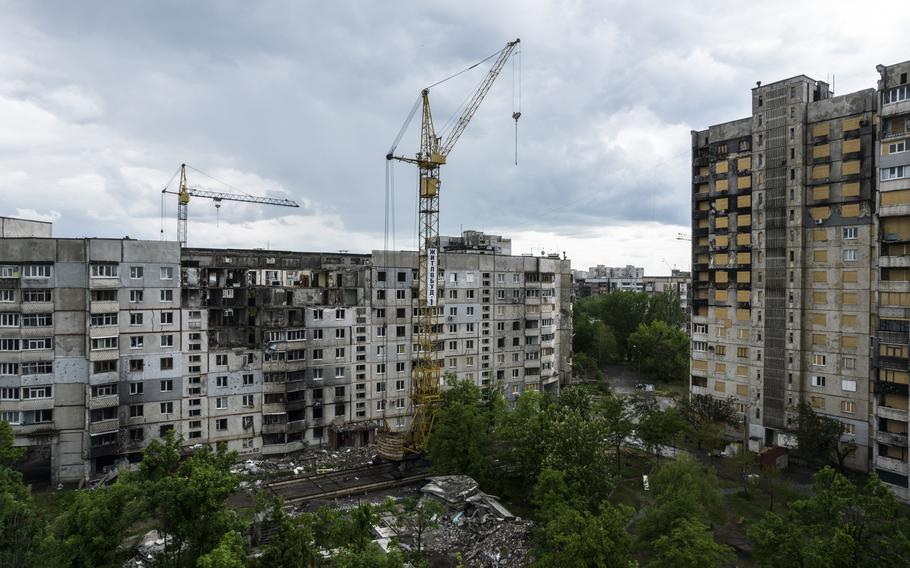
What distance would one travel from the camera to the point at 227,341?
188ft

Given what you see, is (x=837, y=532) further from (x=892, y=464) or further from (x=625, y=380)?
(x=625, y=380)

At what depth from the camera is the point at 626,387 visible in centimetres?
10012

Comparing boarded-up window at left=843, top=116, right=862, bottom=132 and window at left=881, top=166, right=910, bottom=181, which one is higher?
boarded-up window at left=843, top=116, right=862, bottom=132

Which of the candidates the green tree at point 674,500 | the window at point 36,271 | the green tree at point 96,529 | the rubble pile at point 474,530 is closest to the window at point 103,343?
the window at point 36,271

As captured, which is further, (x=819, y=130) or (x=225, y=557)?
(x=819, y=130)

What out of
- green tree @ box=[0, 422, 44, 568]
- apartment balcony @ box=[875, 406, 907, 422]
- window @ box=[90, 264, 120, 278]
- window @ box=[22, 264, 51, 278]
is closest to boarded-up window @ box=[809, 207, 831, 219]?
apartment balcony @ box=[875, 406, 907, 422]

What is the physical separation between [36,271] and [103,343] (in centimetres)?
855

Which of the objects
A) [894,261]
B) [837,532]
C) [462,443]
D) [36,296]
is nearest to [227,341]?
[36,296]

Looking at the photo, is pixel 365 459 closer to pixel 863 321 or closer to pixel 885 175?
pixel 863 321

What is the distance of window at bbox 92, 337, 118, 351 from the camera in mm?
50281

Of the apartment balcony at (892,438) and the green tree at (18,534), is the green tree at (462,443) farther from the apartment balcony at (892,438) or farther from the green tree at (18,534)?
the apartment balcony at (892,438)

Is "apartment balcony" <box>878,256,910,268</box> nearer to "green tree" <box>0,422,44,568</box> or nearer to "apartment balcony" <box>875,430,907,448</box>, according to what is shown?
"apartment balcony" <box>875,430,907,448</box>

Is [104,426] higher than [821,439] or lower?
higher

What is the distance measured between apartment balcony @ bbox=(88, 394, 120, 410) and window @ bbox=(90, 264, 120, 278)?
11145 millimetres
